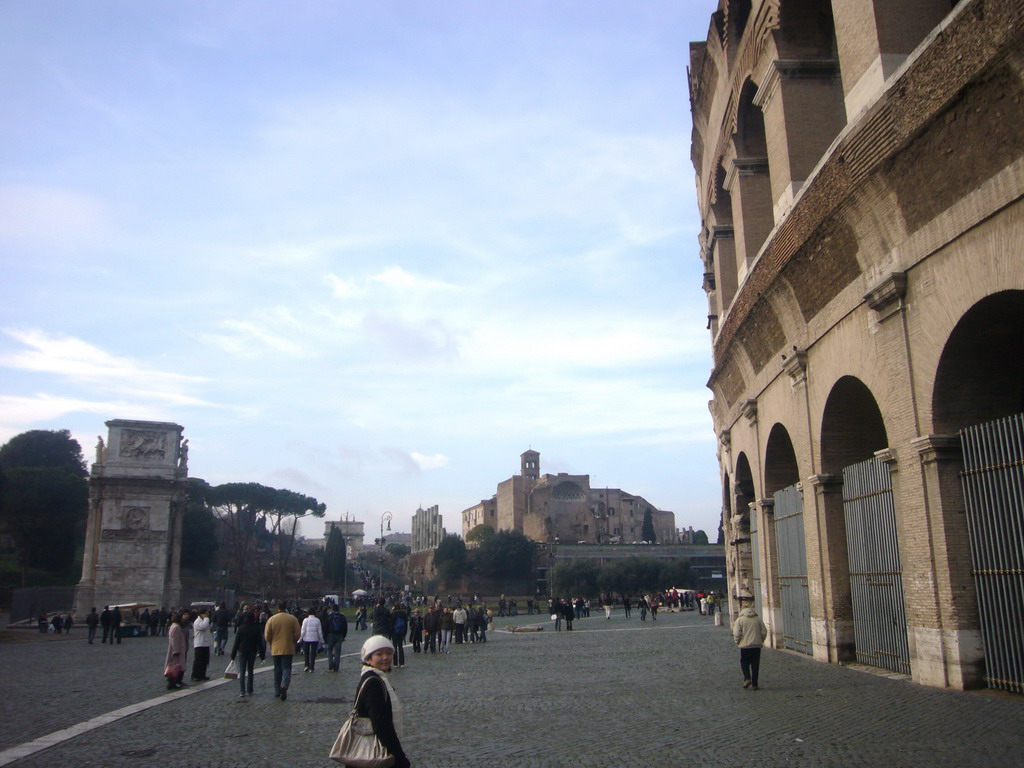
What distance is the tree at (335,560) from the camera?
276 ft

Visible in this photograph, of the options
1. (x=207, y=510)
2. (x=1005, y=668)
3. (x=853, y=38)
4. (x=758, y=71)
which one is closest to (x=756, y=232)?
(x=758, y=71)

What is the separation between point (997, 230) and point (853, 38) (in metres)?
3.70

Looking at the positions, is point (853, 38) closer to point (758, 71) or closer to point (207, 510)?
point (758, 71)

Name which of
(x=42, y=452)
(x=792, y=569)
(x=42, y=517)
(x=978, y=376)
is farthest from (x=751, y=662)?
(x=42, y=452)

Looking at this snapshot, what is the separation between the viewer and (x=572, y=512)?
344 ft

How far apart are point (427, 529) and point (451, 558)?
5256cm

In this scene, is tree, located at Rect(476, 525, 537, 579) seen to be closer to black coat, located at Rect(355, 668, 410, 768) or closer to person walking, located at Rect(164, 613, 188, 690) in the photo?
person walking, located at Rect(164, 613, 188, 690)

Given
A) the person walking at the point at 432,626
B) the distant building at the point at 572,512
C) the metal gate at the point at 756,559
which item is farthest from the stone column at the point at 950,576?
the distant building at the point at 572,512

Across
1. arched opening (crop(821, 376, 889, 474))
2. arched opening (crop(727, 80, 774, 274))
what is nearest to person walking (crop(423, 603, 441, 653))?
arched opening (crop(727, 80, 774, 274))

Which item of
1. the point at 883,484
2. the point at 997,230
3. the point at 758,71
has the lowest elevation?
the point at 883,484

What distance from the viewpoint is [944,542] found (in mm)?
9070

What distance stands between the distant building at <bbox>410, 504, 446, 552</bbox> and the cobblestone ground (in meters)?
114

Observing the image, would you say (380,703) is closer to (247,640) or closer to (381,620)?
(247,640)

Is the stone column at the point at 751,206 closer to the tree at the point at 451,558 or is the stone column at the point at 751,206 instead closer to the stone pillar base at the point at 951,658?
the stone pillar base at the point at 951,658
